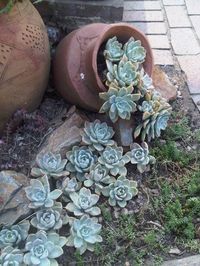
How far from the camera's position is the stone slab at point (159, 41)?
2992mm

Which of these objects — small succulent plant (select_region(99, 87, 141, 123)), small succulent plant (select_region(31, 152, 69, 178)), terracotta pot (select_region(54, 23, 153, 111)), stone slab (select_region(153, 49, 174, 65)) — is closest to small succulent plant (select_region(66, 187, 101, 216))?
small succulent plant (select_region(31, 152, 69, 178))

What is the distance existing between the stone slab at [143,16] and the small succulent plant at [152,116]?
3.33 feet

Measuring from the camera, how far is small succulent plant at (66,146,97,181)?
2.16m

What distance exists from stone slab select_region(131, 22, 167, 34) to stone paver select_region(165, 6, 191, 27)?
0.23 ft

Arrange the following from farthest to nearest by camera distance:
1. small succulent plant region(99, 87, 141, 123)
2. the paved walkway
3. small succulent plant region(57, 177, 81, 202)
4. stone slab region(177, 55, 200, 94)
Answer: the paved walkway
stone slab region(177, 55, 200, 94)
small succulent plant region(99, 87, 141, 123)
small succulent plant region(57, 177, 81, 202)

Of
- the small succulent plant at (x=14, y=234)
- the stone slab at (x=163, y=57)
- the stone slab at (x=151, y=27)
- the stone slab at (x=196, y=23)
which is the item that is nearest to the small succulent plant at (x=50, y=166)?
the small succulent plant at (x=14, y=234)

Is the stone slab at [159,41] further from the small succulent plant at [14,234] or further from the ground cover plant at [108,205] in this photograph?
the small succulent plant at [14,234]

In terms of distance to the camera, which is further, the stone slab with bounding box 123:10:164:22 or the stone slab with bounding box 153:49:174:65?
the stone slab with bounding box 123:10:164:22

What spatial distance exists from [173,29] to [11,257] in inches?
73.6

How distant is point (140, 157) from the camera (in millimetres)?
2215

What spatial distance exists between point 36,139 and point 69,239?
55cm

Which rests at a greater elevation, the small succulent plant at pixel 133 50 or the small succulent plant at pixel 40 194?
the small succulent plant at pixel 133 50

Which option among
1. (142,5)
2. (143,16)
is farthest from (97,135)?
(142,5)

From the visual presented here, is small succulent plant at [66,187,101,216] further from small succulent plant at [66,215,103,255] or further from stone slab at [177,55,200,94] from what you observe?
stone slab at [177,55,200,94]
